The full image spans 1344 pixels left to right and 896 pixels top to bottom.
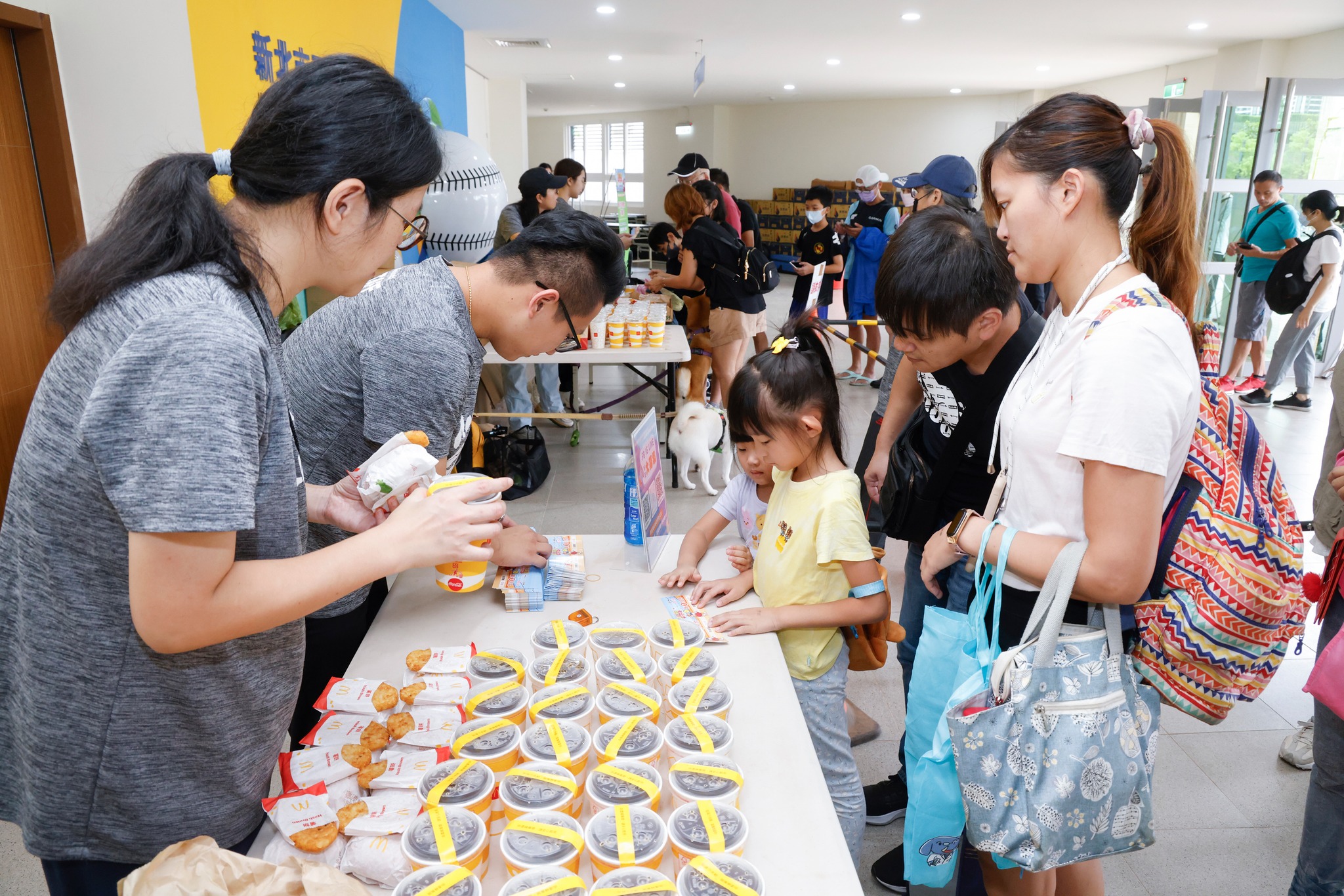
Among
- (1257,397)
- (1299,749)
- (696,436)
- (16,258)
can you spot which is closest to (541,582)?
(1299,749)

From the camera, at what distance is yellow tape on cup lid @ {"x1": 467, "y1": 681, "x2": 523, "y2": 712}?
1.18 metres

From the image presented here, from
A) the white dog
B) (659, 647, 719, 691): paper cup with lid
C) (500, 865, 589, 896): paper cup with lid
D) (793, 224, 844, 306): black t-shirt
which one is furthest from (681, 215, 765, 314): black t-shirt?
(500, 865, 589, 896): paper cup with lid

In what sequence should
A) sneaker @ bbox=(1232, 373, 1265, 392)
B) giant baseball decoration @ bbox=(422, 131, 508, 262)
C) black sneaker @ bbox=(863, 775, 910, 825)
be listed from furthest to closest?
sneaker @ bbox=(1232, 373, 1265, 392)
giant baseball decoration @ bbox=(422, 131, 508, 262)
black sneaker @ bbox=(863, 775, 910, 825)

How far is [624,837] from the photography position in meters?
0.93

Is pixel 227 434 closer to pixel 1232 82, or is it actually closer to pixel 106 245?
pixel 106 245

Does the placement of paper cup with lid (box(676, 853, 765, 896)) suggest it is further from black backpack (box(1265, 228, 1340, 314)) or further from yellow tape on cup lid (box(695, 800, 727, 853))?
black backpack (box(1265, 228, 1340, 314))

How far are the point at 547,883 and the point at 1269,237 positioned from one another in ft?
A: 25.5

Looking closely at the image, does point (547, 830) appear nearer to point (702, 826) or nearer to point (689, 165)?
point (702, 826)

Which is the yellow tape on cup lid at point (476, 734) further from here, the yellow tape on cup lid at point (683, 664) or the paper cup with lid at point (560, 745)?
the yellow tape on cup lid at point (683, 664)

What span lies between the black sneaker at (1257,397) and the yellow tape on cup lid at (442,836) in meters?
7.22

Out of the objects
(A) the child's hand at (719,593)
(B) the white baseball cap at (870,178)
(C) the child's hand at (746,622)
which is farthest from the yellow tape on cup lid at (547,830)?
(B) the white baseball cap at (870,178)

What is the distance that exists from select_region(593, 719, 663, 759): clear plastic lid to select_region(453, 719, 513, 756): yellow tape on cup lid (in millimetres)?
130

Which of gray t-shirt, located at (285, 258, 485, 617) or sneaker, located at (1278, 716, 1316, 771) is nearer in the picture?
gray t-shirt, located at (285, 258, 485, 617)

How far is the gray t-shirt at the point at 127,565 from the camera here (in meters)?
0.77
